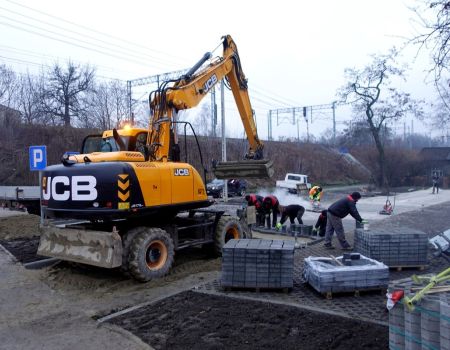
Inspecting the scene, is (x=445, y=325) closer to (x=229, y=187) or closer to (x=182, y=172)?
(x=182, y=172)

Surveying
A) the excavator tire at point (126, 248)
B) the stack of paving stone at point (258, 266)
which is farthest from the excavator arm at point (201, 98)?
the stack of paving stone at point (258, 266)

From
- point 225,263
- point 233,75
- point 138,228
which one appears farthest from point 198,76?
point 225,263

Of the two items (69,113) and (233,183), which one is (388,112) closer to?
(233,183)

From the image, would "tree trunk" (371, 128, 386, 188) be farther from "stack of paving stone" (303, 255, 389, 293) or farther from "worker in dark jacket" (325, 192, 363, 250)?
"stack of paving stone" (303, 255, 389, 293)

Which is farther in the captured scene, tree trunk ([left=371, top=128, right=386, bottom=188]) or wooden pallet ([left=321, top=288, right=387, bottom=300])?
tree trunk ([left=371, top=128, right=386, bottom=188])

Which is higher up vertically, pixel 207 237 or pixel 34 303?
pixel 207 237

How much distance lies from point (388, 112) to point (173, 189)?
37.3 meters

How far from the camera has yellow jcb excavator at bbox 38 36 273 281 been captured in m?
7.81

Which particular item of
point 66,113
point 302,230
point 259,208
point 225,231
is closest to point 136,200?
point 225,231

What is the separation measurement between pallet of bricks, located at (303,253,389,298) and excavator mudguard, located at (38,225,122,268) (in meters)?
3.39

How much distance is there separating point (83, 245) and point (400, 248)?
5934 mm

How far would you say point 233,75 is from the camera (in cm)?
1227

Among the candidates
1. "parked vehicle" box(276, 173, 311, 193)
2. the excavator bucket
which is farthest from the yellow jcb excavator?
"parked vehicle" box(276, 173, 311, 193)

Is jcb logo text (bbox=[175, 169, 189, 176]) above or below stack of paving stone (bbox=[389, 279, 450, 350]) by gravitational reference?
above
